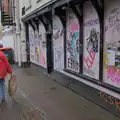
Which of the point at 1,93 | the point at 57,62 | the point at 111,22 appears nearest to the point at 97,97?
the point at 111,22

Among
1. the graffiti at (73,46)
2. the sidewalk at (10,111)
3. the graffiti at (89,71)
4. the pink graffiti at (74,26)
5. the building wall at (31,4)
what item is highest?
the building wall at (31,4)

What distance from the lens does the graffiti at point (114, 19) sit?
268 inches

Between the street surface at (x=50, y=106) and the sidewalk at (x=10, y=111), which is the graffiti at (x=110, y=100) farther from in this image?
the sidewalk at (x=10, y=111)

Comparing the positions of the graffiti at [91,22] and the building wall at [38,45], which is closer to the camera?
the graffiti at [91,22]

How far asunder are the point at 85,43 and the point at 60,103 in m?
2.13

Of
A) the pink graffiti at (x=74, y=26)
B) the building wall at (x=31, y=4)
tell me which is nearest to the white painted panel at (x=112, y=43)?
the pink graffiti at (x=74, y=26)

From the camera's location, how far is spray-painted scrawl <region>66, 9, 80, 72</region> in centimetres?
960

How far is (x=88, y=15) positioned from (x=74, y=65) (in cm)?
207

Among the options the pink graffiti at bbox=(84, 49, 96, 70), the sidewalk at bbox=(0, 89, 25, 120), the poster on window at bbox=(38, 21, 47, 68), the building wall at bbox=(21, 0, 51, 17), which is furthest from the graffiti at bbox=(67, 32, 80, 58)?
the poster on window at bbox=(38, 21, 47, 68)

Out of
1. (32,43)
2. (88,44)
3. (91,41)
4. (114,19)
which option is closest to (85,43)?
(88,44)

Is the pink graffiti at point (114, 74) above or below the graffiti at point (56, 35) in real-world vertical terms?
below

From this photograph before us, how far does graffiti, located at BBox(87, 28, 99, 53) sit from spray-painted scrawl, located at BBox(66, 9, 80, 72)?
921mm

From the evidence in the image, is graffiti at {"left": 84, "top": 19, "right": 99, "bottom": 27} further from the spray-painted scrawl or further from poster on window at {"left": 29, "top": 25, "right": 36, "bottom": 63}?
poster on window at {"left": 29, "top": 25, "right": 36, "bottom": 63}

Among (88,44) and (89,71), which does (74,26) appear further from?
(89,71)
